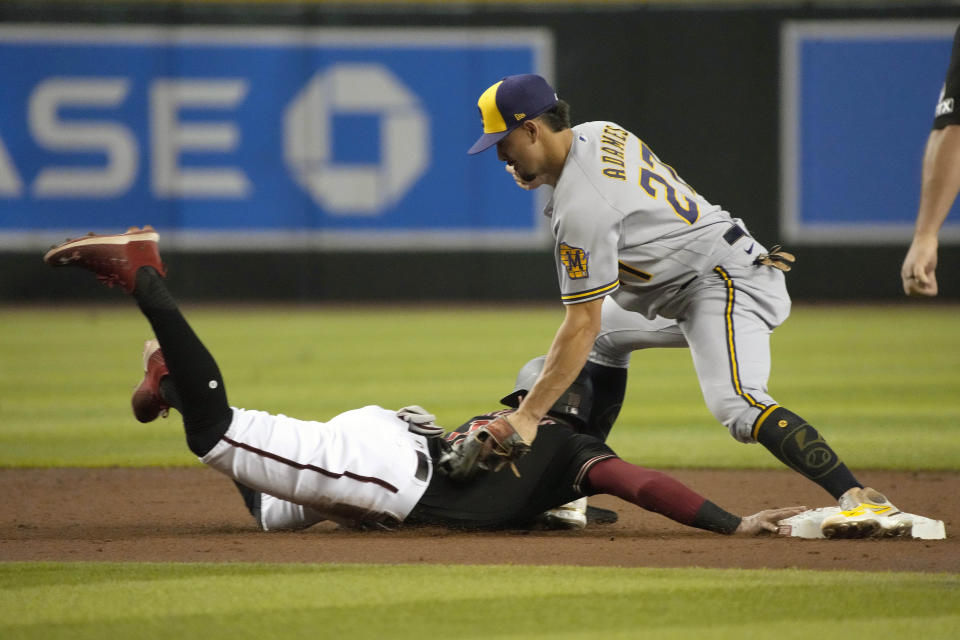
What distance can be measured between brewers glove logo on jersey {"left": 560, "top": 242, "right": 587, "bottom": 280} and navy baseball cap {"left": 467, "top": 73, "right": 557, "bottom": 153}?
418 mm

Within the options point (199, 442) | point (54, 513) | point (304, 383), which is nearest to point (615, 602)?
point (199, 442)

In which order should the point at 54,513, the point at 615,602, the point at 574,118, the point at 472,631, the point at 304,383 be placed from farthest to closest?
1. the point at 574,118
2. the point at 304,383
3. the point at 54,513
4. the point at 615,602
5. the point at 472,631

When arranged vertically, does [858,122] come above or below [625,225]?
below

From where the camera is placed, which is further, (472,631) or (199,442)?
(199,442)

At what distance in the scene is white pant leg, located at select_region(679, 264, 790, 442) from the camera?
14.0 feet

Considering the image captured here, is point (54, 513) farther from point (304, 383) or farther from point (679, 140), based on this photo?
point (679, 140)

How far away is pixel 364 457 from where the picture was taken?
13.3 ft

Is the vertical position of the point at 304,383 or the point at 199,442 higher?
the point at 199,442

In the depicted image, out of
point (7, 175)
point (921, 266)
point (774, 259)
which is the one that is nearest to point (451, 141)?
point (7, 175)

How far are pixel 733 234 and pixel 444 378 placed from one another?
5186 mm

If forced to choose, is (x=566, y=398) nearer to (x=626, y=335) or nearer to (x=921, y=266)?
(x=626, y=335)

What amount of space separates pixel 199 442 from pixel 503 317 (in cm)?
1136

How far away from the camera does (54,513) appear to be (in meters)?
4.87

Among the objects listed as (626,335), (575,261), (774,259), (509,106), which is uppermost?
(509,106)
